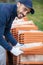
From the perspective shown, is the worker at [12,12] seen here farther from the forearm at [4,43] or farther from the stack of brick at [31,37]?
the stack of brick at [31,37]

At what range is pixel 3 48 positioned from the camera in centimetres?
553

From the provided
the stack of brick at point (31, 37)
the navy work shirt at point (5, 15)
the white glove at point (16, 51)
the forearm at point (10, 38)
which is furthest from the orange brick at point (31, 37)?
the navy work shirt at point (5, 15)

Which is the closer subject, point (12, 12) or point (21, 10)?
point (21, 10)

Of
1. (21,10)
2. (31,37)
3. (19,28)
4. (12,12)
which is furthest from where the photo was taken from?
(19,28)

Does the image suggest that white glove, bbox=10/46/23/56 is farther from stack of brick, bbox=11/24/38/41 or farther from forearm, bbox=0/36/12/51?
stack of brick, bbox=11/24/38/41

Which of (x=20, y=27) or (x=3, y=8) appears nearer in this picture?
(x=3, y=8)

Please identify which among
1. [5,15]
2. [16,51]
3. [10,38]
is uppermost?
[5,15]

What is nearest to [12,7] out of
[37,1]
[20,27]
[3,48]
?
[3,48]

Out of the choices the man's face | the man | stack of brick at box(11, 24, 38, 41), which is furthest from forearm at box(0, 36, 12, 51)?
stack of brick at box(11, 24, 38, 41)

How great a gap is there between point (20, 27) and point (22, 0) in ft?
5.03

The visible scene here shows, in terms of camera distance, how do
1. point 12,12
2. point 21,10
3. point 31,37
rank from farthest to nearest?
point 31,37
point 12,12
point 21,10

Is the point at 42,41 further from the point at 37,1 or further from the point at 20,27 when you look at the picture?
the point at 37,1

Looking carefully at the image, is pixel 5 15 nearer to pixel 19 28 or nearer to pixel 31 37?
pixel 31 37

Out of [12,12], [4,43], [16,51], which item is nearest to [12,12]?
[12,12]
